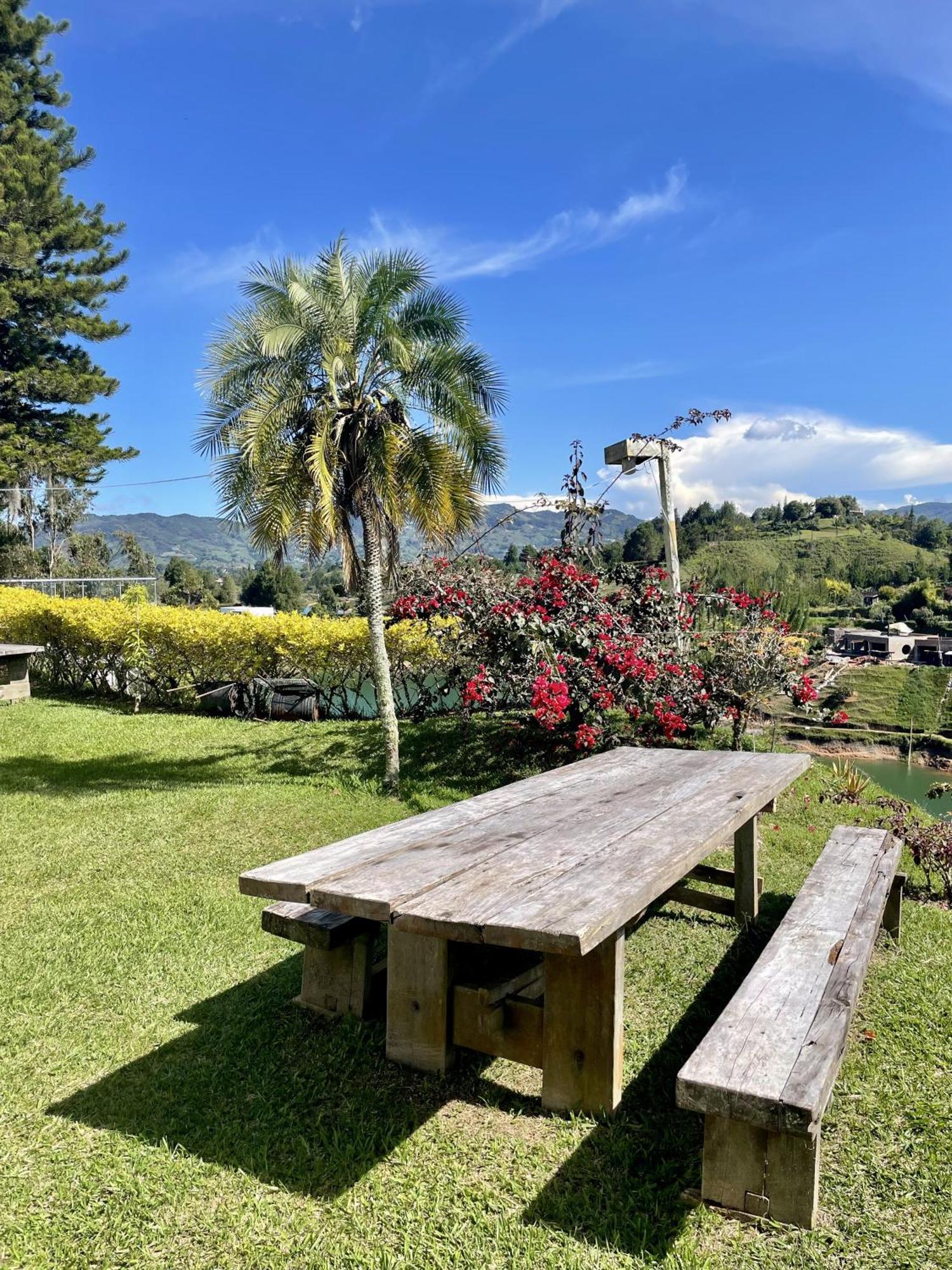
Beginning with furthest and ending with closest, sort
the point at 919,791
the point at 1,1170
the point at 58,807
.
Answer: the point at 919,791 < the point at 58,807 < the point at 1,1170

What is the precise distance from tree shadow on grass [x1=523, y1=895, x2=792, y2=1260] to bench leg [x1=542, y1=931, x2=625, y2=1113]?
11 cm

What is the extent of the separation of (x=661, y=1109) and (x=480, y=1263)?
0.78 m

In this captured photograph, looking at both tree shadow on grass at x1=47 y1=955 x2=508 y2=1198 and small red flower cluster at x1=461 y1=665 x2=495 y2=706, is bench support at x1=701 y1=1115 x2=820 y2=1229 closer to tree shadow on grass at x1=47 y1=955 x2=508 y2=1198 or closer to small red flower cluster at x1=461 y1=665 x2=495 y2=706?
tree shadow on grass at x1=47 y1=955 x2=508 y2=1198

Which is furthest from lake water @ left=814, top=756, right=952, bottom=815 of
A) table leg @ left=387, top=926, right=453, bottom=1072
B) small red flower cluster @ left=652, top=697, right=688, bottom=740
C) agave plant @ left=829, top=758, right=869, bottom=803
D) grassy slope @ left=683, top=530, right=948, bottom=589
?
grassy slope @ left=683, top=530, right=948, bottom=589

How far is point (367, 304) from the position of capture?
6270 mm

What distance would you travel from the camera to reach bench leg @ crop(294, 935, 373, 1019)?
2775 mm

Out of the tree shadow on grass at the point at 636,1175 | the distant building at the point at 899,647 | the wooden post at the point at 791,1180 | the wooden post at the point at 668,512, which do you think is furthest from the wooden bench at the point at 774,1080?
the distant building at the point at 899,647

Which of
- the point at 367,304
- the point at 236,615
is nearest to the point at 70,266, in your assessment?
the point at 236,615

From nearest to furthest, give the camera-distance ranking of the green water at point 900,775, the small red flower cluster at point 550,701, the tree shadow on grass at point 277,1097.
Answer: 1. the tree shadow on grass at point 277,1097
2. the small red flower cluster at point 550,701
3. the green water at point 900,775

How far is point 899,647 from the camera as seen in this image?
3503cm

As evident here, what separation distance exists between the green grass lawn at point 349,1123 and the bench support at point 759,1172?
6cm

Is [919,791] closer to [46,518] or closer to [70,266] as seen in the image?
[70,266]

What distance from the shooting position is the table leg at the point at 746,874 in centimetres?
385

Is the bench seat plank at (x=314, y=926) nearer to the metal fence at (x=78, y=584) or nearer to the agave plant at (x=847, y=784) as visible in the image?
the agave plant at (x=847, y=784)
